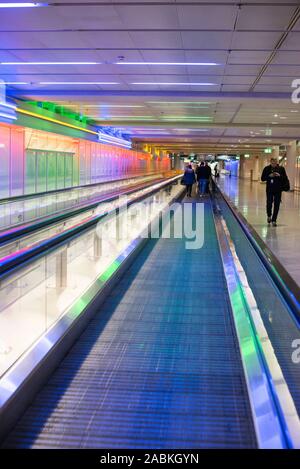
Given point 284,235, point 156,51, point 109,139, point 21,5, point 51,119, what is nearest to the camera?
point 21,5

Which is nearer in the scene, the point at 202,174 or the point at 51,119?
the point at 51,119

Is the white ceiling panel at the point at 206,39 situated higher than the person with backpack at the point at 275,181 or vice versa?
the white ceiling panel at the point at 206,39

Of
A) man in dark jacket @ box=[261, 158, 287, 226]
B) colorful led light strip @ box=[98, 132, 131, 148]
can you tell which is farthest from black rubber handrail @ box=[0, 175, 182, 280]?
colorful led light strip @ box=[98, 132, 131, 148]

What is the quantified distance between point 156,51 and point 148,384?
747 centimetres

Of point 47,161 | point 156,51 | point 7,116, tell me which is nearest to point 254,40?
point 156,51

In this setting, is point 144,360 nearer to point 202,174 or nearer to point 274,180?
point 274,180

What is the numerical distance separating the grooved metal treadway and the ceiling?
4.07 meters

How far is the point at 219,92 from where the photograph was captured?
14367mm

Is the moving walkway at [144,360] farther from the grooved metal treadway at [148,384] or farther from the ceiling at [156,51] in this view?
the ceiling at [156,51]

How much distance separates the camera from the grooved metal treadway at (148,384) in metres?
2.79

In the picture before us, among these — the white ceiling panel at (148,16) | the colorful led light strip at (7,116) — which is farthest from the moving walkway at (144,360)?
the colorful led light strip at (7,116)

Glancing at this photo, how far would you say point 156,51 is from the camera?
9.49 m

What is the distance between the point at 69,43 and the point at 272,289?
5742 mm

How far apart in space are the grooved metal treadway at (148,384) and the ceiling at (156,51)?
160 inches
